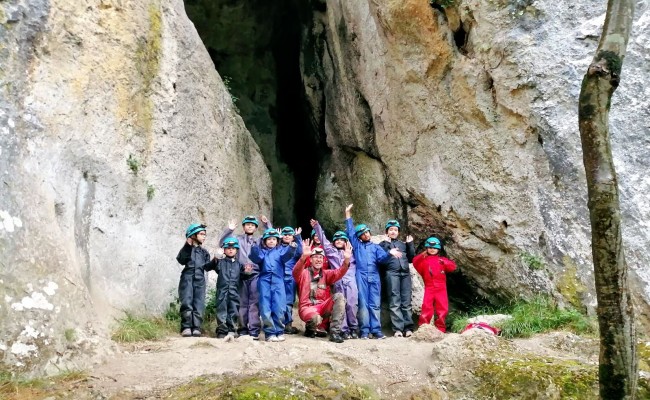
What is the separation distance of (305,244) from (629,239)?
4156 millimetres

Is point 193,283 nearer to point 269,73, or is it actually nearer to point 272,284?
point 272,284

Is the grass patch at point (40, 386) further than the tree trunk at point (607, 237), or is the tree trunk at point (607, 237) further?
the grass patch at point (40, 386)

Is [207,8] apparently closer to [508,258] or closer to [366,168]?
[366,168]

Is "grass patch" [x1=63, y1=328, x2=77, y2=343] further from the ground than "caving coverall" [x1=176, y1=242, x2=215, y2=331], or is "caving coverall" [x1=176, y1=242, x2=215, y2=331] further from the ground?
"caving coverall" [x1=176, y1=242, x2=215, y2=331]

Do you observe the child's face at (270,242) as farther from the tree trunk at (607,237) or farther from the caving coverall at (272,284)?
the tree trunk at (607,237)

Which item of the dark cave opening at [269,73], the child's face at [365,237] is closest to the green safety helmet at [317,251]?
the child's face at [365,237]

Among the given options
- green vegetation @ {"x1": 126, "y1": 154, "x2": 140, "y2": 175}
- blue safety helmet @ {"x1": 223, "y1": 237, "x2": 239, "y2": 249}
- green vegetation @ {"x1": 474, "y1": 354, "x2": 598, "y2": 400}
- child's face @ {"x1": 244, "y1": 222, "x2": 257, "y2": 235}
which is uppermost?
green vegetation @ {"x1": 126, "y1": 154, "x2": 140, "y2": 175}

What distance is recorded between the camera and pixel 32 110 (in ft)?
25.9

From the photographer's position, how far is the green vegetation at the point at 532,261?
9.19 metres

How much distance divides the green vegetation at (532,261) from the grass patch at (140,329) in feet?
16.1

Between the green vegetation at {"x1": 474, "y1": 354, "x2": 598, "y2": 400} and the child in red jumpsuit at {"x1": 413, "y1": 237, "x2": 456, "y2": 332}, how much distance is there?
97.0 inches

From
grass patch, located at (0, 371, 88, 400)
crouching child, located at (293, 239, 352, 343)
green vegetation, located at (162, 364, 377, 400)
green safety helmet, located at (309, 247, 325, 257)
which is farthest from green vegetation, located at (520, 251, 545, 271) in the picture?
grass patch, located at (0, 371, 88, 400)

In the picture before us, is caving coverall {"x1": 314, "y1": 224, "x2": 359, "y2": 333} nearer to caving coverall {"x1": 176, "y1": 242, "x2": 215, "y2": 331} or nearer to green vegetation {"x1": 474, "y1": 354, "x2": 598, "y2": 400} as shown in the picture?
caving coverall {"x1": 176, "y1": 242, "x2": 215, "y2": 331}

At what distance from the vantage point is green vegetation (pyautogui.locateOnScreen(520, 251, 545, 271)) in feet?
30.1
